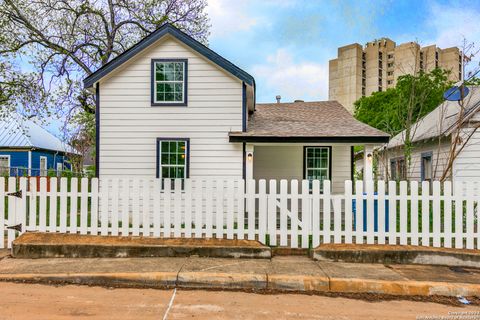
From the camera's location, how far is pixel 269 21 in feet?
63.7

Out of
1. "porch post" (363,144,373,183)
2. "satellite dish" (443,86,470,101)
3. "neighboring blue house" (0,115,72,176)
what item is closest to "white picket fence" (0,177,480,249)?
"porch post" (363,144,373,183)

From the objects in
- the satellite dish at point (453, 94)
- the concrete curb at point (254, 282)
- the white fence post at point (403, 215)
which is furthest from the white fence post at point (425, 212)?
the satellite dish at point (453, 94)

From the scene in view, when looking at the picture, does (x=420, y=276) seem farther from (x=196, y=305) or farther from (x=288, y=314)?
(x=196, y=305)

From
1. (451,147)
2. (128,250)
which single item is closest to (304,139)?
(451,147)

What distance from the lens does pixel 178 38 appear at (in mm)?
10117

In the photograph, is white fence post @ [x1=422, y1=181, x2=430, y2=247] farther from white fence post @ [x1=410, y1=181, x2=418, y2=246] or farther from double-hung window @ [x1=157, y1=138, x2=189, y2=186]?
double-hung window @ [x1=157, y1=138, x2=189, y2=186]

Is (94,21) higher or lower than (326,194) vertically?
higher

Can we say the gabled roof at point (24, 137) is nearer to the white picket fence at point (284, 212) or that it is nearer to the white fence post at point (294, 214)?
the white picket fence at point (284, 212)

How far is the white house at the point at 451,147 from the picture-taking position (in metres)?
11.1

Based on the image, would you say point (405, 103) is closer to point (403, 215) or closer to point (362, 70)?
point (403, 215)

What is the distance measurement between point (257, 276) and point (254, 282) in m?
0.09

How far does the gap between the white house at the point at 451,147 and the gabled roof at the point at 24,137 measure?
860 inches

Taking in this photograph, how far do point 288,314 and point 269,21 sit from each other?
711 inches

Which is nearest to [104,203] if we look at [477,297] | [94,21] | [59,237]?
[59,237]
